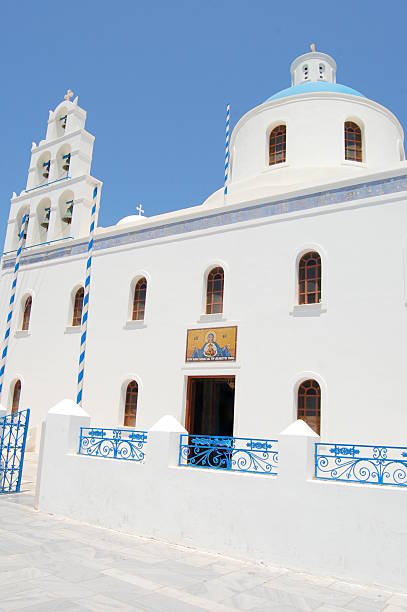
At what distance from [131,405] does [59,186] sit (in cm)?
710

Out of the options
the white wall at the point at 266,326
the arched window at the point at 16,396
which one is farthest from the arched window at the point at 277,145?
the arched window at the point at 16,396

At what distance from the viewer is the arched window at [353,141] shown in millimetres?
13156

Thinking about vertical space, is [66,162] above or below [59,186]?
above

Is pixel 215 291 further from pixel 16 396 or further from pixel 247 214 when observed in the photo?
pixel 16 396

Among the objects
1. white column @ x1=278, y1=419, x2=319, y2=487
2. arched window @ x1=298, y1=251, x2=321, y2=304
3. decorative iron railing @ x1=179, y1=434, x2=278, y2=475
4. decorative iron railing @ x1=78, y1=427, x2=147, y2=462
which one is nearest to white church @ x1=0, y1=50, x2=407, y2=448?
arched window @ x1=298, y1=251, x2=321, y2=304

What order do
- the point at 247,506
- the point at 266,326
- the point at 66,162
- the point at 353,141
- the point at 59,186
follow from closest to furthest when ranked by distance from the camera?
the point at 247,506
the point at 266,326
the point at 353,141
the point at 59,186
the point at 66,162

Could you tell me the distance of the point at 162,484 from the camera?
694cm

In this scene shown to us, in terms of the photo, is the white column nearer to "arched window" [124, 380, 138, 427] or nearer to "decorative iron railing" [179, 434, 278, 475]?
"decorative iron railing" [179, 434, 278, 475]

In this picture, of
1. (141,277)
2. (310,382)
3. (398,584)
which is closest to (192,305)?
(141,277)

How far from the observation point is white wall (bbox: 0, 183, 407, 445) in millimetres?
8961

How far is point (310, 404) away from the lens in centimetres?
955

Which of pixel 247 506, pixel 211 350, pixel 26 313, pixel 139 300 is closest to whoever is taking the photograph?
pixel 247 506

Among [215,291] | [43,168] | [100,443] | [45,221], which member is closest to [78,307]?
[45,221]

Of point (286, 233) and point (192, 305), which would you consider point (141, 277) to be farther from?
point (286, 233)
